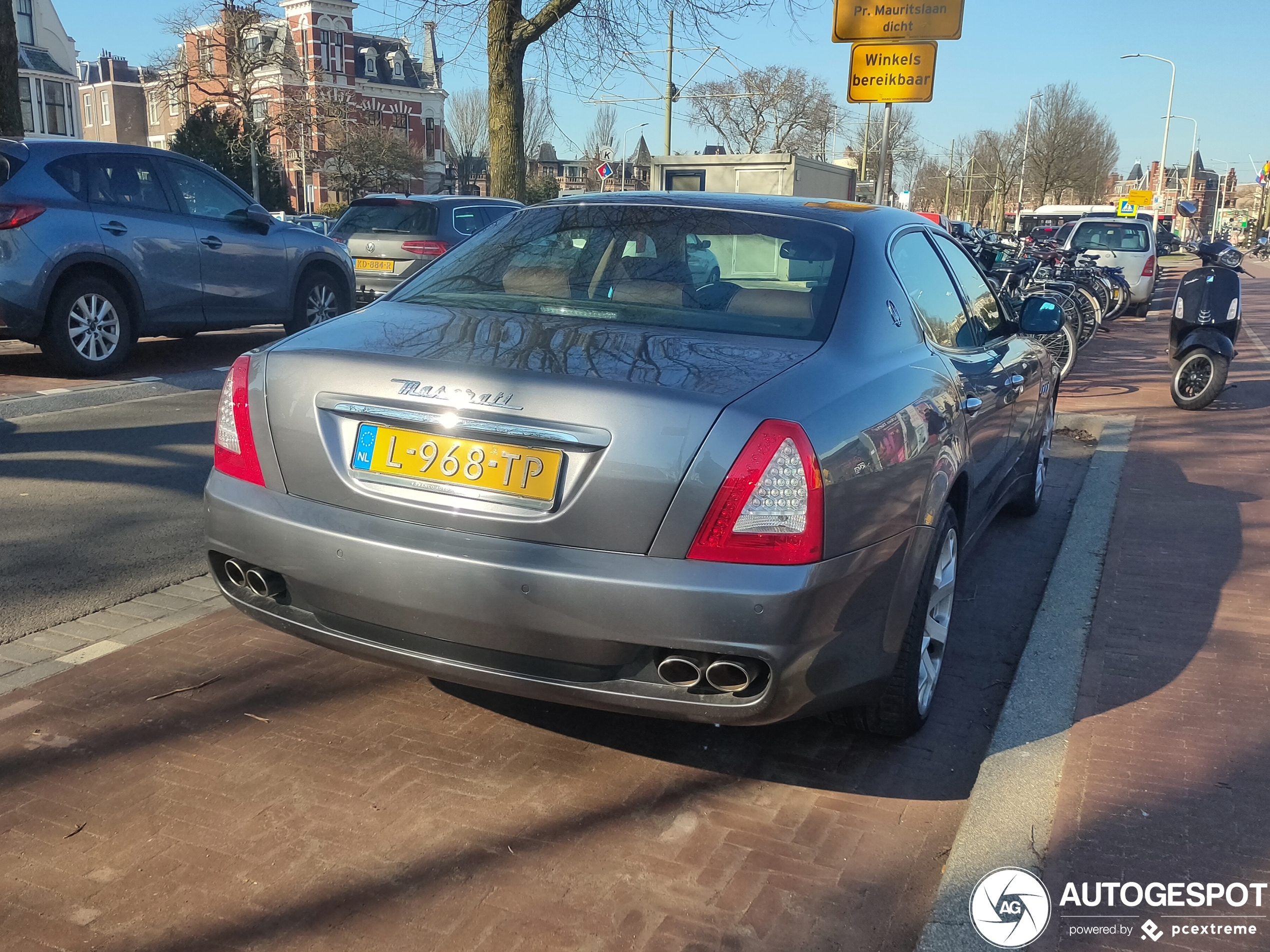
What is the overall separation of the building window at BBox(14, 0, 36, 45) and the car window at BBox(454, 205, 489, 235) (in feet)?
147

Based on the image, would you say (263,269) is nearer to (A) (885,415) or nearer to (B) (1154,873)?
(A) (885,415)

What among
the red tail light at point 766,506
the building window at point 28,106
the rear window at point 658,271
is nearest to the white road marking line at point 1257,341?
the rear window at point 658,271

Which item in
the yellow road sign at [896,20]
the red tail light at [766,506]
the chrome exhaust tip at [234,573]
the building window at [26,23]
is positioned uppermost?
the building window at [26,23]

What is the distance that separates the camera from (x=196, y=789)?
9.65 feet

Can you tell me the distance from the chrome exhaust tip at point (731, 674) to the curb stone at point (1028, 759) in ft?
2.16

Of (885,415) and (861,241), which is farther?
(861,241)

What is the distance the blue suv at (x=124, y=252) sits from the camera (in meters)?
8.25

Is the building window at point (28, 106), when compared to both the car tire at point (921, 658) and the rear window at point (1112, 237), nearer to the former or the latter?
the rear window at point (1112, 237)

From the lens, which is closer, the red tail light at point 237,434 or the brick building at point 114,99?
the red tail light at point 237,434

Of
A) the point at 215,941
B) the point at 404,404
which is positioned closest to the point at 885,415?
the point at 404,404

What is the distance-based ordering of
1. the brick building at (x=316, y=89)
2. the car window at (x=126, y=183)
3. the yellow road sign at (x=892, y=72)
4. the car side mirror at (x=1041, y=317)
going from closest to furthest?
the car side mirror at (x=1041, y=317) → the car window at (x=126, y=183) → the yellow road sign at (x=892, y=72) → the brick building at (x=316, y=89)

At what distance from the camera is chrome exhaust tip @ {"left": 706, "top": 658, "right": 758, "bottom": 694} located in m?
2.59

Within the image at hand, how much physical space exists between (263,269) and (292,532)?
8.02m

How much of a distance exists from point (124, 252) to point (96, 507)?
4199mm
